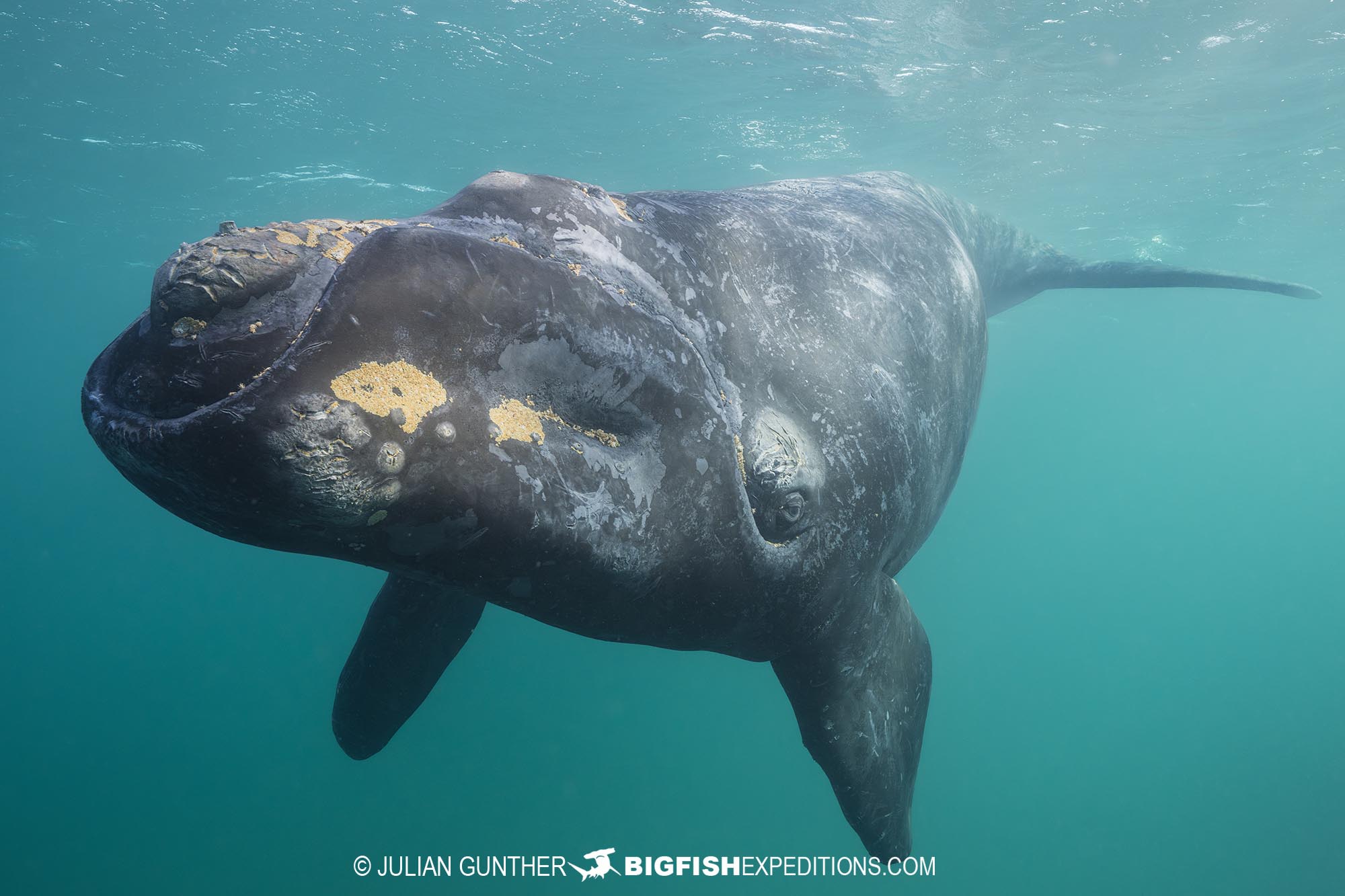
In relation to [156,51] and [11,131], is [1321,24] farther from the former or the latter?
[11,131]

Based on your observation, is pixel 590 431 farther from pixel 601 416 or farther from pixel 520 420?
pixel 520 420

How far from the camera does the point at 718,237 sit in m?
3.19

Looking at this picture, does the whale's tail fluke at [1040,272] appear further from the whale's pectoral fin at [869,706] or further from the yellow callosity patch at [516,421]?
the yellow callosity patch at [516,421]

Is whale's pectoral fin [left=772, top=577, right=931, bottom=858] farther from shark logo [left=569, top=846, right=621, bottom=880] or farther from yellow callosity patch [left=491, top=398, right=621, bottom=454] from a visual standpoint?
shark logo [left=569, top=846, right=621, bottom=880]

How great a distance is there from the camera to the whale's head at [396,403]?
170 centimetres

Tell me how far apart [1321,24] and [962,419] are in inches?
741

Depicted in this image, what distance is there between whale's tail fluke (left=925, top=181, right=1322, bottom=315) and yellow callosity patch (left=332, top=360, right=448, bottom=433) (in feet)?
23.5

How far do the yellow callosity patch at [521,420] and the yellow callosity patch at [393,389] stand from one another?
0.59ft

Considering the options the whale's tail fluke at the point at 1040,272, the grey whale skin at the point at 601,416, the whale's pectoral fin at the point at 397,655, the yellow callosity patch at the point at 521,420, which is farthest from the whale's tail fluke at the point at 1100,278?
the yellow callosity patch at the point at 521,420

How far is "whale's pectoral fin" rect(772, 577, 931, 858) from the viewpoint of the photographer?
3.82 metres

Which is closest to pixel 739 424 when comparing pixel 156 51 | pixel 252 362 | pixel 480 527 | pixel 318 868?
pixel 480 527

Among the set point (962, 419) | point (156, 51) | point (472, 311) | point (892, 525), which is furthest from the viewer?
point (156, 51)

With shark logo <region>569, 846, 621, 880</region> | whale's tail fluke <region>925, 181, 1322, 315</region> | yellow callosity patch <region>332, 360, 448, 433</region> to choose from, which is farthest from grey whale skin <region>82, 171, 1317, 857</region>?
whale's tail fluke <region>925, 181, 1322, 315</region>

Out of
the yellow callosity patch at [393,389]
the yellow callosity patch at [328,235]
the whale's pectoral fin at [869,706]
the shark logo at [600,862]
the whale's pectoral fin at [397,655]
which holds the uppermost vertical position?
the yellow callosity patch at [328,235]
